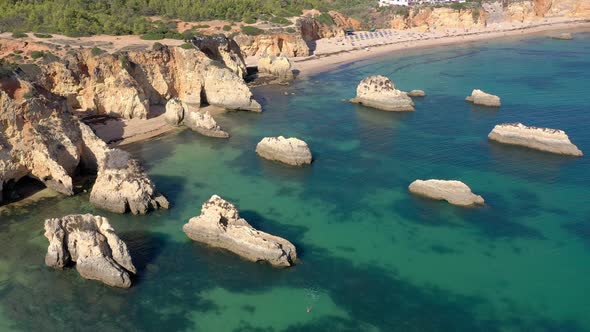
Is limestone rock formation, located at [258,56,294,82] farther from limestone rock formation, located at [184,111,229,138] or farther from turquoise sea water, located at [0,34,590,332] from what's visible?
limestone rock formation, located at [184,111,229,138]

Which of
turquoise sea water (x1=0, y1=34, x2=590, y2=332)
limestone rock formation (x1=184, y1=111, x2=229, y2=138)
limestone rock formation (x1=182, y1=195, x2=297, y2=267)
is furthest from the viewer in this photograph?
limestone rock formation (x1=184, y1=111, x2=229, y2=138)

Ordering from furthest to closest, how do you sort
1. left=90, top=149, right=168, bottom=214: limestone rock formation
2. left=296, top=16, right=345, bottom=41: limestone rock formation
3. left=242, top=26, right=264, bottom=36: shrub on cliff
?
1. left=296, top=16, right=345, bottom=41: limestone rock formation
2. left=242, top=26, right=264, bottom=36: shrub on cliff
3. left=90, top=149, right=168, bottom=214: limestone rock formation

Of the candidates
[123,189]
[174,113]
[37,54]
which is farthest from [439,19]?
[123,189]

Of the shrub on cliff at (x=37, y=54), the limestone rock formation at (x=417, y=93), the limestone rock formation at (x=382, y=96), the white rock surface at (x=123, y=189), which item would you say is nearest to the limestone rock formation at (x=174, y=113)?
the shrub on cliff at (x=37, y=54)

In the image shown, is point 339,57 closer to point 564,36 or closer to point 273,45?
point 273,45

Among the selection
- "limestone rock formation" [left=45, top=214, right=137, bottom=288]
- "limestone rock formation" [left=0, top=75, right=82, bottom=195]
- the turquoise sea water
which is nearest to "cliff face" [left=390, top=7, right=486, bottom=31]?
the turquoise sea water

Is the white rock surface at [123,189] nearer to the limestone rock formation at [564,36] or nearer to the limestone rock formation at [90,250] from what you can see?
the limestone rock formation at [90,250]
